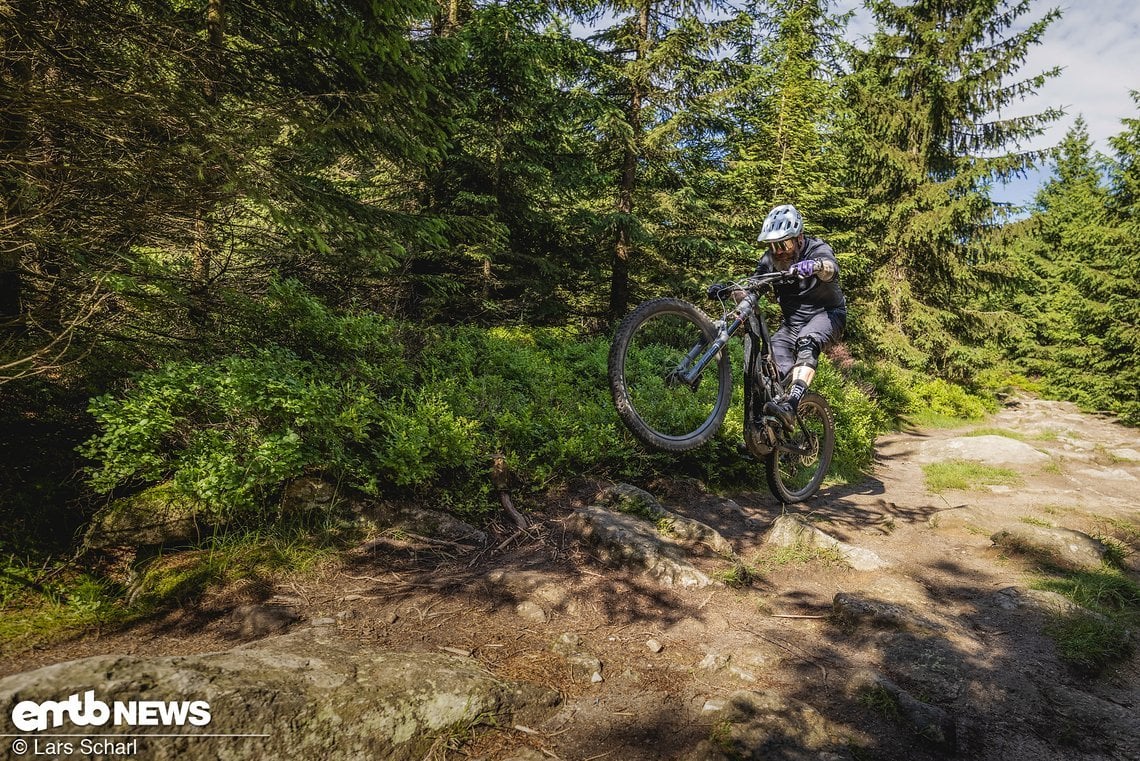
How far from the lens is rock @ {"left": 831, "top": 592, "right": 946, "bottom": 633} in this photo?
3.83 meters

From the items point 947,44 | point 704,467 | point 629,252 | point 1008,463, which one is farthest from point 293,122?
point 947,44

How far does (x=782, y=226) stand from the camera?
5.01m

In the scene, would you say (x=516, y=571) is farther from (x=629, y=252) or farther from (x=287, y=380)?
(x=629, y=252)

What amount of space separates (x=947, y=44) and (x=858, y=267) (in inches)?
274

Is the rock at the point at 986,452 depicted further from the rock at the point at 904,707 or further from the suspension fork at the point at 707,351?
the rock at the point at 904,707

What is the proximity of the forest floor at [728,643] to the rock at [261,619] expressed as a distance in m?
0.06

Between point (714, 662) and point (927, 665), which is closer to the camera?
point (714, 662)

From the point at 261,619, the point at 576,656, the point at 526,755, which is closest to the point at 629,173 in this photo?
the point at 576,656

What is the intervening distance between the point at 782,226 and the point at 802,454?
2.93m

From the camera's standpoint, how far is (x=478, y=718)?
2.61 metres

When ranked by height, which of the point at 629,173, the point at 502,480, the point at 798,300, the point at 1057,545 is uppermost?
the point at 629,173

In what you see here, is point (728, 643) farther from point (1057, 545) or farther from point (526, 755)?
point (1057, 545)

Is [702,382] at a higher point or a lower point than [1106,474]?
higher

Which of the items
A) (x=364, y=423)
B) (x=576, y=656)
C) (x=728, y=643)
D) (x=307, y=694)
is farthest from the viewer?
(x=364, y=423)
